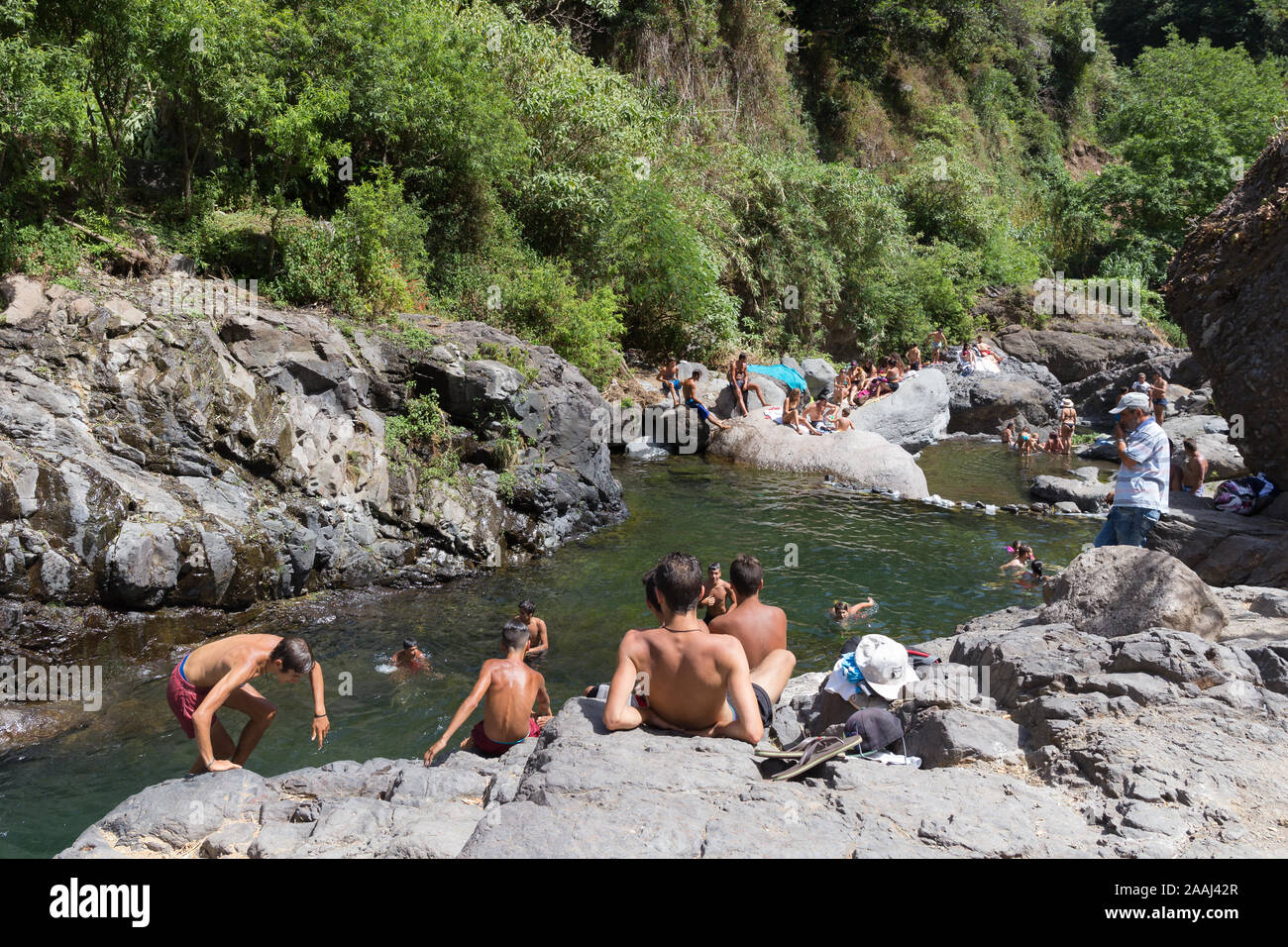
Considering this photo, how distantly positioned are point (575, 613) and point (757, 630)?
4039 millimetres

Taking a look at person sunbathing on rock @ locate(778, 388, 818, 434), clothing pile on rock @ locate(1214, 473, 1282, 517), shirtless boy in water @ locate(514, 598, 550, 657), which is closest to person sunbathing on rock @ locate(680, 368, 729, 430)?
person sunbathing on rock @ locate(778, 388, 818, 434)

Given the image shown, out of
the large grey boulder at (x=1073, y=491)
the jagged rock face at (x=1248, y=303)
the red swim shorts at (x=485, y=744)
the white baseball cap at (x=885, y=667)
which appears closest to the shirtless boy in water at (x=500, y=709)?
the red swim shorts at (x=485, y=744)

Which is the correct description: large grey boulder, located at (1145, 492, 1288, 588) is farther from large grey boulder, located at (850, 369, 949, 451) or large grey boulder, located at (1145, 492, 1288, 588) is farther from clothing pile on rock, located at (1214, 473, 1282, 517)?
large grey boulder, located at (850, 369, 949, 451)

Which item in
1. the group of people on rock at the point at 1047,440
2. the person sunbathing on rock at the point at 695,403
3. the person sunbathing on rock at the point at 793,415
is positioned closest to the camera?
the person sunbathing on rock at the point at 695,403

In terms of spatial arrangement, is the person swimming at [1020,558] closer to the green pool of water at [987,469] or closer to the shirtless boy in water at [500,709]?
the green pool of water at [987,469]

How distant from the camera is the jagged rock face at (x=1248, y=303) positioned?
9180 millimetres

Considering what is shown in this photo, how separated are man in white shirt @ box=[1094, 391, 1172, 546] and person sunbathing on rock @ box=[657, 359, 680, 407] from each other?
11.1 metres

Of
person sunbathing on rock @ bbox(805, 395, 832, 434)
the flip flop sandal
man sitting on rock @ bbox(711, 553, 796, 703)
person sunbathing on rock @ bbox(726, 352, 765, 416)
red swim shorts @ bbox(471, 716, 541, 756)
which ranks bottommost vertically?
red swim shorts @ bbox(471, 716, 541, 756)

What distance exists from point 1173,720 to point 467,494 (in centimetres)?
861

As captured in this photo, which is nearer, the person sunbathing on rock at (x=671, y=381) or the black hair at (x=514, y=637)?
the black hair at (x=514, y=637)

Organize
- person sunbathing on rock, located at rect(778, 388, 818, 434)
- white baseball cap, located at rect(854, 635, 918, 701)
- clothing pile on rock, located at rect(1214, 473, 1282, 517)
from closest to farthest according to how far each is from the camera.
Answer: white baseball cap, located at rect(854, 635, 918, 701) < clothing pile on rock, located at rect(1214, 473, 1282, 517) < person sunbathing on rock, located at rect(778, 388, 818, 434)

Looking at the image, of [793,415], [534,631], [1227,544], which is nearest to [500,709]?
[534,631]

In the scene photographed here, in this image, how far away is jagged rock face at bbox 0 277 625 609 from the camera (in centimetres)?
809

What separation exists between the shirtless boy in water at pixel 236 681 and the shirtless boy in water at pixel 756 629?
2786 mm
